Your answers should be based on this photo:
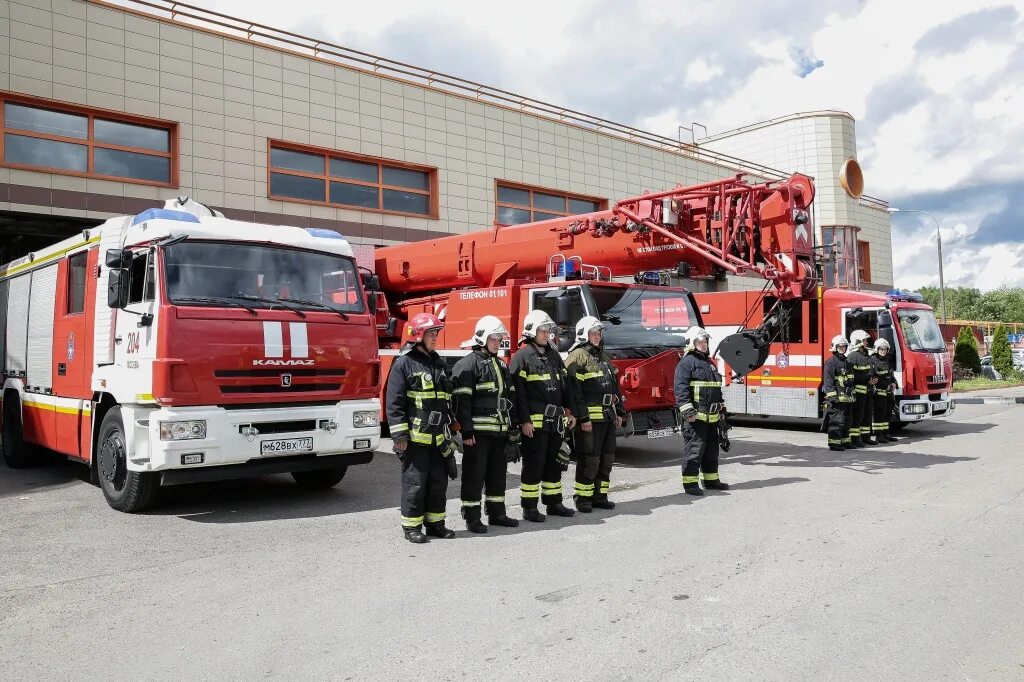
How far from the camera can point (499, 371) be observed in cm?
688

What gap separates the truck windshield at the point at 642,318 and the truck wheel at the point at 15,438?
7448mm

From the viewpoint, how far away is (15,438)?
10258 mm

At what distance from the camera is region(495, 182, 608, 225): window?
20.8 metres

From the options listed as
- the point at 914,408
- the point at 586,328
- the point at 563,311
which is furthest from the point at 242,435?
the point at 914,408

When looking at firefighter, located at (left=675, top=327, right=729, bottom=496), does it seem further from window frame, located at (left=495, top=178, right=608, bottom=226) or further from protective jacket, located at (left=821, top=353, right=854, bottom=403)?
window frame, located at (left=495, top=178, right=608, bottom=226)

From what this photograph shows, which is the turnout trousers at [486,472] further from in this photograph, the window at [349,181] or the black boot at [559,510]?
the window at [349,181]

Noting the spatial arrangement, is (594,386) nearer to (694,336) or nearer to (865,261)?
(694,336)

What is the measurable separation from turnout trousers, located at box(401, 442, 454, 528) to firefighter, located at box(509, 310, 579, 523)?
0.95 m

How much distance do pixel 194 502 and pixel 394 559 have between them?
3215 millimetres

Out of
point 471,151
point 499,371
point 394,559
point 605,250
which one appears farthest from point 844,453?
point 471,151

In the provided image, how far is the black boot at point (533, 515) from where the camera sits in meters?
7.00

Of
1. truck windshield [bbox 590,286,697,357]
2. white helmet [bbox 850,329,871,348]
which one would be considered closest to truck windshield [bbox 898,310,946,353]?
white helmet [bbox 850,329,871,348]

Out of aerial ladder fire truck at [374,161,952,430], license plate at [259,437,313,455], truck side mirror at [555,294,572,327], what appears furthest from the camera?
truck side mirror at [555,294,572,327]

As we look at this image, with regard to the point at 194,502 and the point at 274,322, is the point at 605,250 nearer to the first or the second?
the point at 274,322
